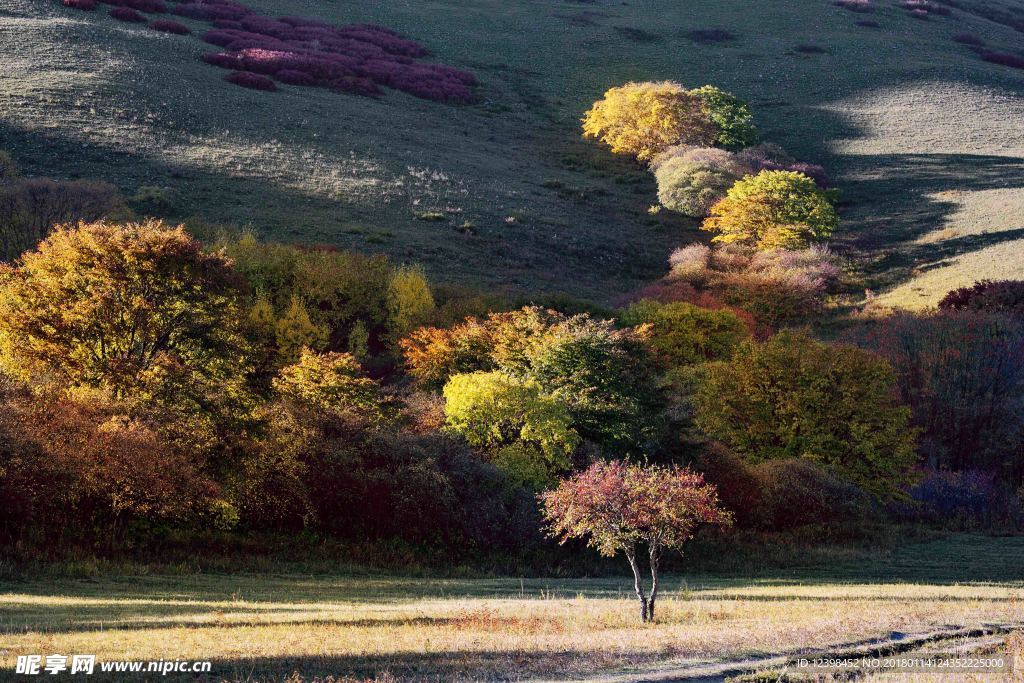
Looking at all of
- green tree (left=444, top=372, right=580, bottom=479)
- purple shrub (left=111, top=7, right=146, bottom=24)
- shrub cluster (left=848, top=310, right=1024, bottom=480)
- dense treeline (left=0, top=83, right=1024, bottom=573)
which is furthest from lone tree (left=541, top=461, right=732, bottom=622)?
purple shrub (left=111, top=7, right=146, bottom=24)

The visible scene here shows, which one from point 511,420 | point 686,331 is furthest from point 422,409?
point 686,331

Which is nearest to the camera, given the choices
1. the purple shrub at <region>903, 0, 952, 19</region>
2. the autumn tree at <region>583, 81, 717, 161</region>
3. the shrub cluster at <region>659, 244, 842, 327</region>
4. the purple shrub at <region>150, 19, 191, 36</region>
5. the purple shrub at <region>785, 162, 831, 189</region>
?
the shrub cluster at <region>659, 244, 842, 327</region>

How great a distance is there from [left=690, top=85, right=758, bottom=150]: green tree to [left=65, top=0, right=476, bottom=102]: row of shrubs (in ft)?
89.9

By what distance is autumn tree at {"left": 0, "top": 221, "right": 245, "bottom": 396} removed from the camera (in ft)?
106

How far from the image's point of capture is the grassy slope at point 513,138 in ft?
235

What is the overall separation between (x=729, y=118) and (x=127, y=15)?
2600 inches

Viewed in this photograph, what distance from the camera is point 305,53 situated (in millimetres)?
111500

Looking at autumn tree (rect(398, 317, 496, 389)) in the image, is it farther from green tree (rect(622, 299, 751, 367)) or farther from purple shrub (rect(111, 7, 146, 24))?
purple shrub (rect(111, 7, 146, 24))

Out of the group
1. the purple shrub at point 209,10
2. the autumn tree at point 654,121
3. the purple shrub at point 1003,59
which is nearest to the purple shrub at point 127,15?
the purple shrub at point 209,10

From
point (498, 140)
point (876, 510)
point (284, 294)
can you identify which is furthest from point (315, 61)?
point (876, 510)

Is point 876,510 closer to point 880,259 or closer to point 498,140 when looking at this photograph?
point 880,259

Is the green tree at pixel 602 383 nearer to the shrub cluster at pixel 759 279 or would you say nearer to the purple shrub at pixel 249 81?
the shrub cluster at pixel 759 279

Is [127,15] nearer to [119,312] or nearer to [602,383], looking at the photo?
[119,312]

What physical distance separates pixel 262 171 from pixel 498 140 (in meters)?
33.3
